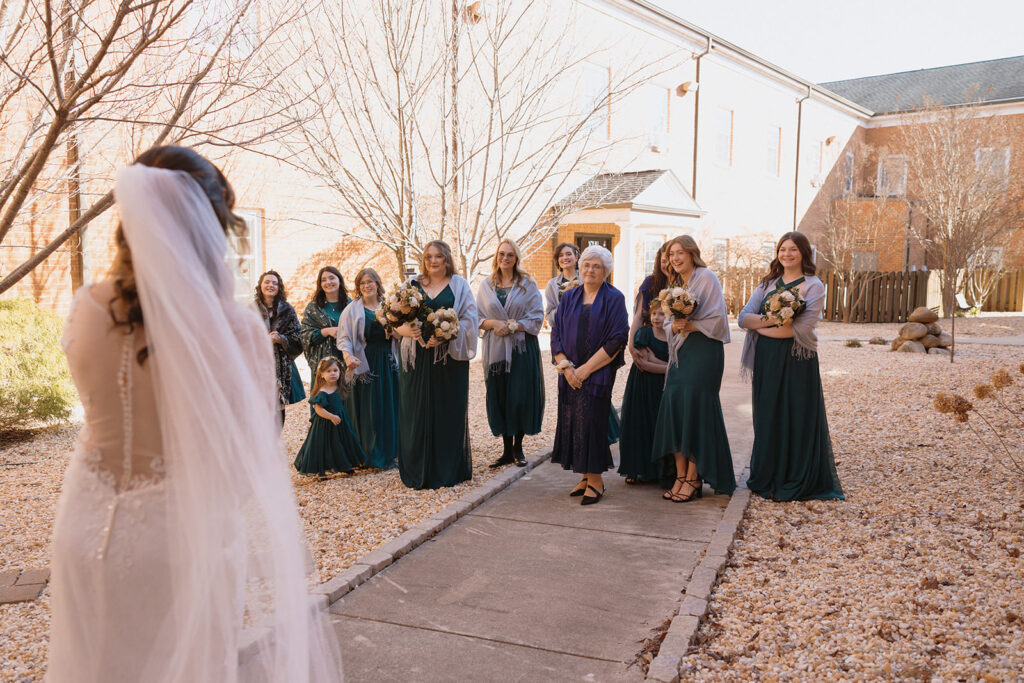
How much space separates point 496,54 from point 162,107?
445 centimetres

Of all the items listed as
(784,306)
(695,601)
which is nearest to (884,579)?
(695,601)

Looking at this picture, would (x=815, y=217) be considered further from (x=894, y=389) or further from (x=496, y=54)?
(x=496, y=54)

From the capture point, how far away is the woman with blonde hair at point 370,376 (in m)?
7.41

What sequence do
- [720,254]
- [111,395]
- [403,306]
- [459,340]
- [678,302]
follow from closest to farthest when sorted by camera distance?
1. [111,395]
2. [678,302]
3. [403,306]
4. [459,340]
5. [720,254]

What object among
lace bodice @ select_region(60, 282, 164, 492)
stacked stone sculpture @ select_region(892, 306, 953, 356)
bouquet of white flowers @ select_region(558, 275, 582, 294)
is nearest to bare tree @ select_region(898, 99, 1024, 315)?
stacked stone sculpture @ select_region(892, 306, 953, 356)

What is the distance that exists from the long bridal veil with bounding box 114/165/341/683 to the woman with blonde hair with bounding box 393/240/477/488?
14.4 ft

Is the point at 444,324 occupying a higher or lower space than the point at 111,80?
lower

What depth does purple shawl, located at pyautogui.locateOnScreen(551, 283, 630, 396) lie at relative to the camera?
242 inches

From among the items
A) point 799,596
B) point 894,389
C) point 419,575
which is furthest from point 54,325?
point 894,389

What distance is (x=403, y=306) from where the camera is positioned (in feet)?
21.3

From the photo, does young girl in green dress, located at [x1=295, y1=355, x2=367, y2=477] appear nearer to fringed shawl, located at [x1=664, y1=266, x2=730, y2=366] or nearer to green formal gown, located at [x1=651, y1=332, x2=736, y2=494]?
green formal gown, located at [x1=651, y1=332, x2=736, y2=494]

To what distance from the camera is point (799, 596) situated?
4.43m

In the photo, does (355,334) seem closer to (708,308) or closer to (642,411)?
(642,411)

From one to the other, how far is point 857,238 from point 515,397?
76.3ft
